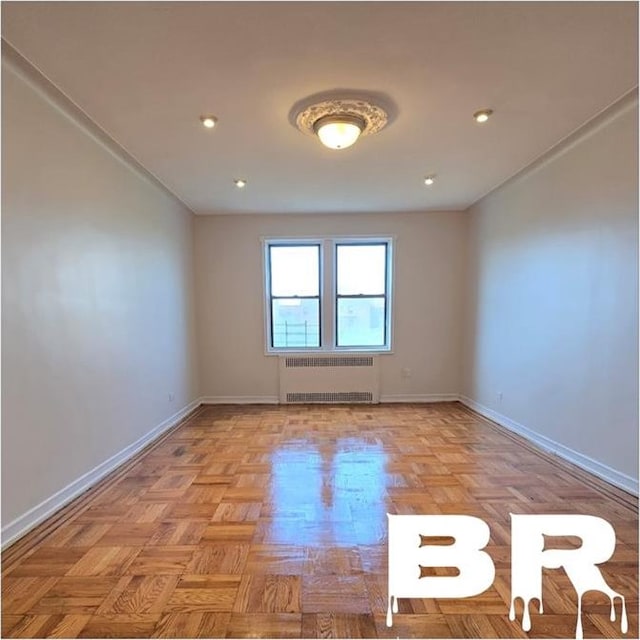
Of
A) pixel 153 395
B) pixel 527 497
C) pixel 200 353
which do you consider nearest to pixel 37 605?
pixel 153 395

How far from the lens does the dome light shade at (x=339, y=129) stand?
2174 mm

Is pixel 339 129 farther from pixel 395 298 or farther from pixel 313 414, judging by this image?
pixel 313 414

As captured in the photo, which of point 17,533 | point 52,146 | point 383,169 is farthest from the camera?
point 383,169

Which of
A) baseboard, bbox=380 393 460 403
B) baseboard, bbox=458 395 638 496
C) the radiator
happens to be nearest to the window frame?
the radiator

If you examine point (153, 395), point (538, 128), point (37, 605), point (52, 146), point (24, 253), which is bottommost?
point (37, 605)

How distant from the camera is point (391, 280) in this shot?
4.67 m

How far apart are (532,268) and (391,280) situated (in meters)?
1.77

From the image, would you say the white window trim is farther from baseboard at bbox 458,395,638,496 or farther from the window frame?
baseboard at bbox 458,395,638,496

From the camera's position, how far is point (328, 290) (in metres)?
4.71

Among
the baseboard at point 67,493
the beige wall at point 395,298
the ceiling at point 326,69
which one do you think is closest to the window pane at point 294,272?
the beige wall at point 395,298

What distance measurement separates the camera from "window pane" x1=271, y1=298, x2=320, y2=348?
480 cm

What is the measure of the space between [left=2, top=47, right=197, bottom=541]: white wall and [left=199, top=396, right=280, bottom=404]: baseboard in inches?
49.8

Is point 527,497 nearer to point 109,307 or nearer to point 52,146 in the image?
point 109,307

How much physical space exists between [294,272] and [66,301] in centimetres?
292
